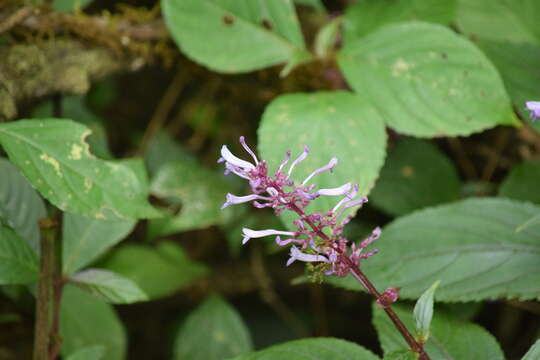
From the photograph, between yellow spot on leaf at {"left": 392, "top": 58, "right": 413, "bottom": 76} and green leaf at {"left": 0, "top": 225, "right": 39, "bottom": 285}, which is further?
yellow spot on leaf at {"left": 392, "top": 58, "right": 413, "bottom": 76}

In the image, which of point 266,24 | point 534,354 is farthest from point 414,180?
point 534,354

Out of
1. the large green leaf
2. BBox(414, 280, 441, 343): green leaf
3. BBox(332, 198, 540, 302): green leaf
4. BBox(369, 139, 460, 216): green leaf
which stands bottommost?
BBox(369, 139, 460, 216): green leaf

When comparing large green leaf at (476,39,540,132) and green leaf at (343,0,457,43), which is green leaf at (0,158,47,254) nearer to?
green leaf at (343,0,457,43)

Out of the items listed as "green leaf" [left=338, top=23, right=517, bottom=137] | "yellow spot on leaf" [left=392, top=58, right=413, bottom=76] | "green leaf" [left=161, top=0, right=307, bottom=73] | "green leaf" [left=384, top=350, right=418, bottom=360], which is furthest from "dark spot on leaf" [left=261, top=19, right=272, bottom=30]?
"green leaf" [left=384, top=350, right=418, bottom=360]

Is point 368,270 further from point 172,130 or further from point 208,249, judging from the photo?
point 172,130

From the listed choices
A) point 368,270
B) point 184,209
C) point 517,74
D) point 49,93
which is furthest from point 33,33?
point 517,74

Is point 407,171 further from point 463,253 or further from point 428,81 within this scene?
point 463,253
